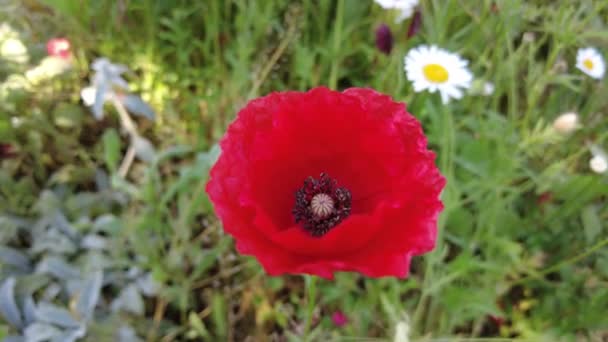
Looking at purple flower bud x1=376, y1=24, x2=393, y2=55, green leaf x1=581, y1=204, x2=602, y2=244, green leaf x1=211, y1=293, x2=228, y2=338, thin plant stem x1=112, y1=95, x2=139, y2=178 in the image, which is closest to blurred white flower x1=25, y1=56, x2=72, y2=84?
thin plant stem x1=112, y1=95, x2=139, y2=178

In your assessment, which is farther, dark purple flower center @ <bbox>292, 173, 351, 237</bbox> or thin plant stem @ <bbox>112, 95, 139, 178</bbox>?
thin plant stem @ <bbox>112, 95, 139, 178</bbox>

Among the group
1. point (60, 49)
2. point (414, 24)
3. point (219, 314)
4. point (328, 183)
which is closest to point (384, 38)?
point (414, 24)

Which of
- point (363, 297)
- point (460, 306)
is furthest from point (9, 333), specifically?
point (460, 306)

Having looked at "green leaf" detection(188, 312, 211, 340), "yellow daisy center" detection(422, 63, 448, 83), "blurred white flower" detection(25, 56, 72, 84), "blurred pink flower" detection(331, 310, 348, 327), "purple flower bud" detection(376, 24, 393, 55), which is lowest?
"green leaf" detection(188, 312, 211, 340)

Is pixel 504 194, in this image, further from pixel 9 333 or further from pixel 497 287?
pixel 9 333

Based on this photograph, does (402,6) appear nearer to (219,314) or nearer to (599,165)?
(599,165)

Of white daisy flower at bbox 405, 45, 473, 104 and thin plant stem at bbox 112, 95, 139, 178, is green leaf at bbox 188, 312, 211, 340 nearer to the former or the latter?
thin plant stem at bbox 112, 95, 139, 178
